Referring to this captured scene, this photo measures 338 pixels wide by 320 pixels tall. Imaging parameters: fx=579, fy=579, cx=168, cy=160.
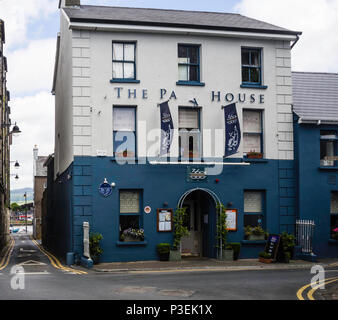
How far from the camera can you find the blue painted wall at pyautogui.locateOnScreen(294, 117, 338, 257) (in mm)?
24406

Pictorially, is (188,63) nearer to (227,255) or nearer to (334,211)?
(227,255)

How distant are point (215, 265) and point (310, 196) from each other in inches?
225

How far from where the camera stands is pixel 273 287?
48.0 feet

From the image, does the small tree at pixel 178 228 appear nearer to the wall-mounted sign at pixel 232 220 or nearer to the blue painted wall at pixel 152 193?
the blue painted wall at pixel 152 193

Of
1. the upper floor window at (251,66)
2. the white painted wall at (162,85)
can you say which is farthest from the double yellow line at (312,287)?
the upper floor window at (251,66)

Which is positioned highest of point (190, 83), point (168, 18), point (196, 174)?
point (168, 18)

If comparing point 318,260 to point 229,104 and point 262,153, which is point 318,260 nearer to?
point 262,153

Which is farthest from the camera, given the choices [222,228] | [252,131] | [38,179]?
[38,179]

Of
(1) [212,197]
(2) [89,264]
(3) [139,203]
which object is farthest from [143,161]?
(2) [89,264]

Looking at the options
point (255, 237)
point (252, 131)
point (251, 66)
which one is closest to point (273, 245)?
point (255, 237)

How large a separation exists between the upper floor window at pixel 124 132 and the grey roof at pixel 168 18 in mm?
3604

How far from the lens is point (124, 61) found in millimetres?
23625

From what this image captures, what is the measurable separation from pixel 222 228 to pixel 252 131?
439 centimetres

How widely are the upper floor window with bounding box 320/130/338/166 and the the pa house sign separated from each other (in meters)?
5.42
